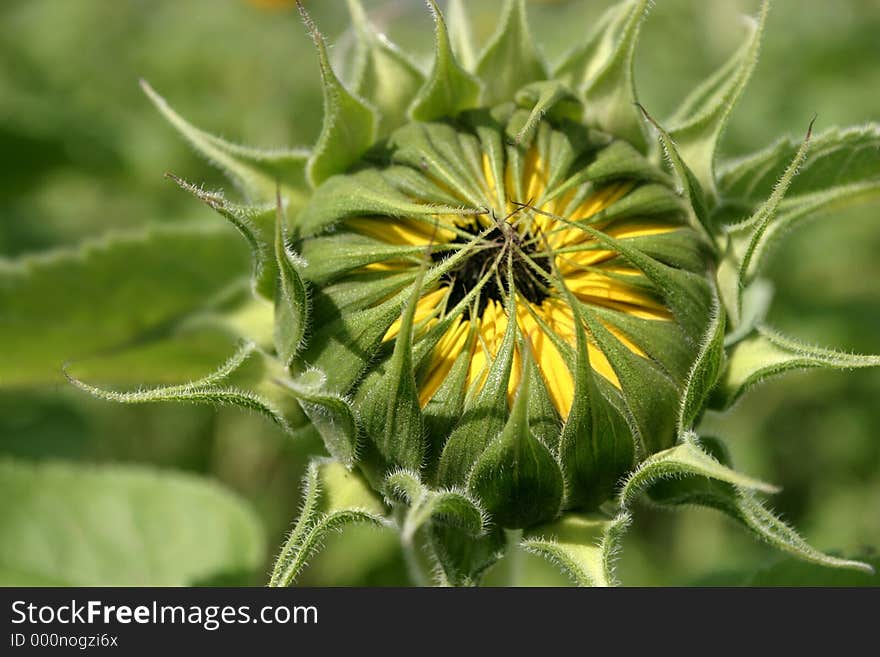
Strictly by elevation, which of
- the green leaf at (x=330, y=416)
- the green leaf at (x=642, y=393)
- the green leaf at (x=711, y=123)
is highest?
the green leaf at (x=711, y=123)

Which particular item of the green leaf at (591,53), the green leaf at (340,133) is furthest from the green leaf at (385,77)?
the green leaf at (591,53)

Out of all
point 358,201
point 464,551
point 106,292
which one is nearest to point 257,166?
point 358,201

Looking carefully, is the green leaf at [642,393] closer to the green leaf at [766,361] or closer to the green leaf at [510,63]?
the green leaf at [766,361]

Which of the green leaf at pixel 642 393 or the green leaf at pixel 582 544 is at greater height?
the green leaf at pixel 642 393

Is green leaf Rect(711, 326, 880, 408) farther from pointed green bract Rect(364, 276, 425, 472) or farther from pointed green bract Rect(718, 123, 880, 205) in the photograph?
A: pointed green bract Rect(364, 276, 425, 472)

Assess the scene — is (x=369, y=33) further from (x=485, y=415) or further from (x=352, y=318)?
(x=485, y=415)

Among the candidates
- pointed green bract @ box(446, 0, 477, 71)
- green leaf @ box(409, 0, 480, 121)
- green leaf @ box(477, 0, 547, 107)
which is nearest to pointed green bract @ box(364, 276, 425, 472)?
green leaf @ box(409, 0, 480, 121)
